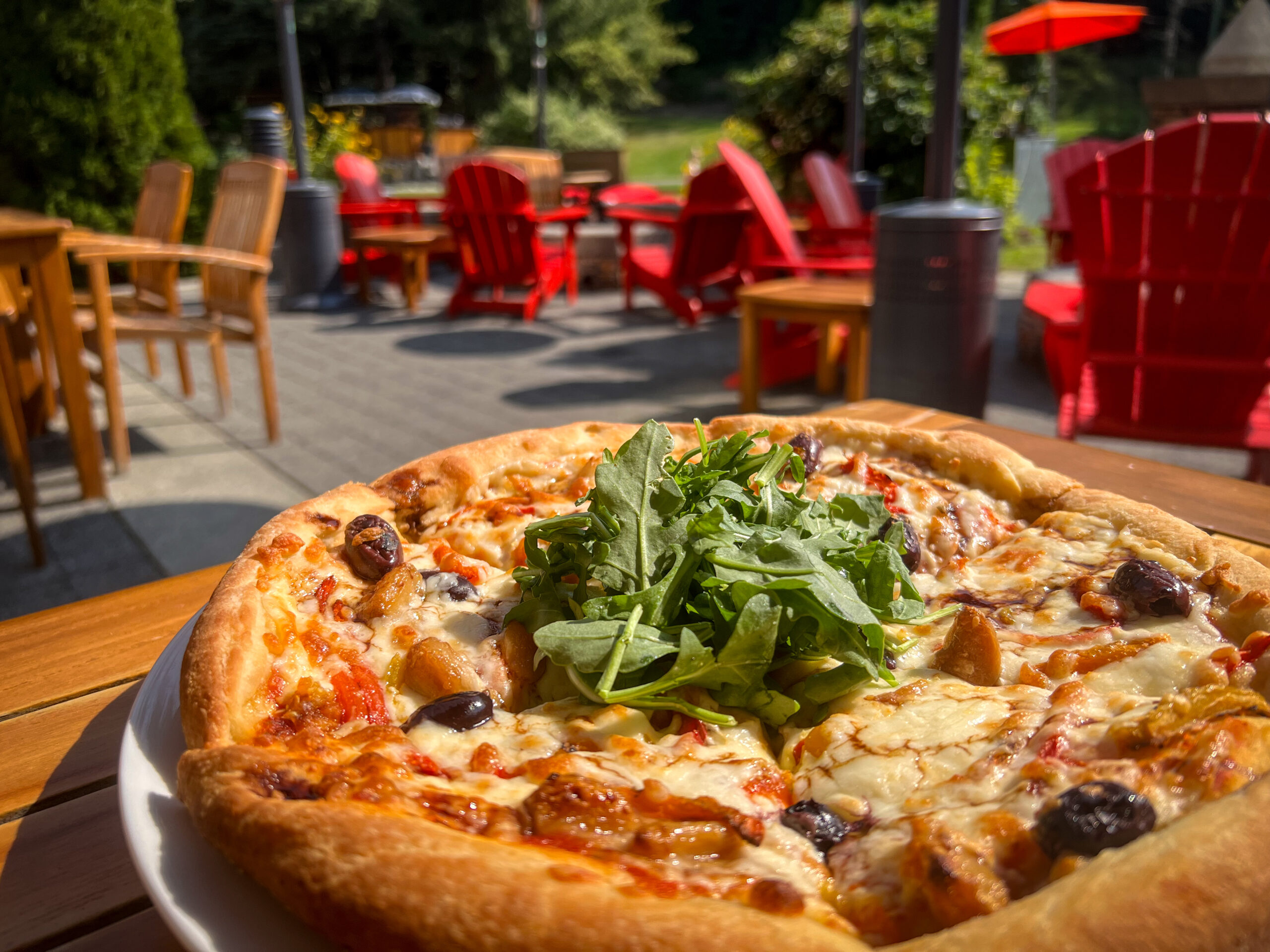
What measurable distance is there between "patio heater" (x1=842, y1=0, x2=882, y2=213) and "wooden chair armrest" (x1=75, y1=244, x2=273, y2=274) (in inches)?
234

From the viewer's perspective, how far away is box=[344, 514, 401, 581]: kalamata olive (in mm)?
1340

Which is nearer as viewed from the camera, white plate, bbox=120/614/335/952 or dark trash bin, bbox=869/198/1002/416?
white plate, bbox=120/614/335/952

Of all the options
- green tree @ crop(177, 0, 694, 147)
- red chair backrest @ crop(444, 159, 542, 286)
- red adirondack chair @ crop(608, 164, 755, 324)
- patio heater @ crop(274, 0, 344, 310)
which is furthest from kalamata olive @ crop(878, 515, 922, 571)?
green tree @ crop(177, 0, 694, 147)

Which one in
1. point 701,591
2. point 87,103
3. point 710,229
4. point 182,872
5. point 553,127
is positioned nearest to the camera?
point 182,872

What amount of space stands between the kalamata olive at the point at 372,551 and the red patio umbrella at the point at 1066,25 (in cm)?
1069

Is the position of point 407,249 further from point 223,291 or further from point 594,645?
point 594,645

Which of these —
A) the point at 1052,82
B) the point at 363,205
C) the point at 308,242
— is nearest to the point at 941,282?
the point at 308,242

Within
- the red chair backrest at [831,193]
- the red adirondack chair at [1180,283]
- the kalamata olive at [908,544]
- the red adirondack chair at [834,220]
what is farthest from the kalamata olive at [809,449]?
the red chair backrest at [831,193]

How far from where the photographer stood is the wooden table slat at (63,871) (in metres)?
0.92

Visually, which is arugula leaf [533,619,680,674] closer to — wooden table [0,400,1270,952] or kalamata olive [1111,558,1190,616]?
wooden table [0,400,1270,952]

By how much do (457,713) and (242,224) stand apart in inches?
212

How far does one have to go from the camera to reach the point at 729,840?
862 mm

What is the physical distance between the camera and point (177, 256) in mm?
4754

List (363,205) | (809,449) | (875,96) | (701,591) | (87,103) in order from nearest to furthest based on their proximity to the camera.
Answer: (701,591) < (809,449) < (87,103) < (363,205) < (875,96)
